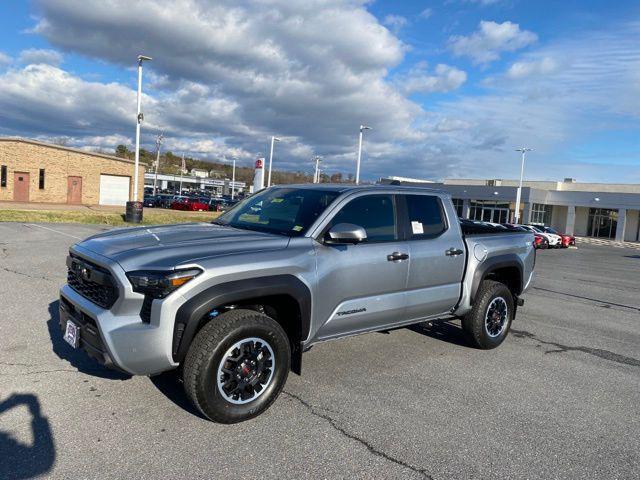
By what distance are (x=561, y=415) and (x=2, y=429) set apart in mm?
4271

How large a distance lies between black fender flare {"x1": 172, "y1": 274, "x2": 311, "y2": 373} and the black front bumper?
0.47 metres

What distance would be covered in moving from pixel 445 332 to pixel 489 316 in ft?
3.06

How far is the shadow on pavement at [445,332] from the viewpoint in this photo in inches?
246

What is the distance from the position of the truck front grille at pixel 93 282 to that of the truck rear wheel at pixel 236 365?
2.29 ft

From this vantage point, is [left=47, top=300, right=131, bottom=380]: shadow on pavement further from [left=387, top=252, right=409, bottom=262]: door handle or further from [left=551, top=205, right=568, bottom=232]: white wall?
[left=551, top=205, right=568, bottom=232]: white wall

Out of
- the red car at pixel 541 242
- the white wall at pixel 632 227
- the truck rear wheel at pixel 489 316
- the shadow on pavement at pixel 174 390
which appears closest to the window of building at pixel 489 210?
the white wall at pixel 632 227

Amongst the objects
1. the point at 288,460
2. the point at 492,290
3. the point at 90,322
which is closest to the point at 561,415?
the point at 492,290

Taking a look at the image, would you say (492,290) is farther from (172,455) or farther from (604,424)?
(172,455)

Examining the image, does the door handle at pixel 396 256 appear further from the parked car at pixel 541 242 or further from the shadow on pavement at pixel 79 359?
the parked car at pixel 541 242

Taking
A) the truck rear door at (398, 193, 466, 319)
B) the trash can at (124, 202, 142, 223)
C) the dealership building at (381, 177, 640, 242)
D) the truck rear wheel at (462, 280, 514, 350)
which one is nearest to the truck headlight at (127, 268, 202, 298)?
the truck rear door at (398, 193, 466, 319)

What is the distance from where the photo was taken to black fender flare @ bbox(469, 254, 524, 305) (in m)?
5.54

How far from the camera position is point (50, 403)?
3.87 meters

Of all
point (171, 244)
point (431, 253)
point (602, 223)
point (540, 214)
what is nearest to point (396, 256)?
point (431, 253)

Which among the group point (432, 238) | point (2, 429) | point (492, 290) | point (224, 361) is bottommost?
point (2, 429)
